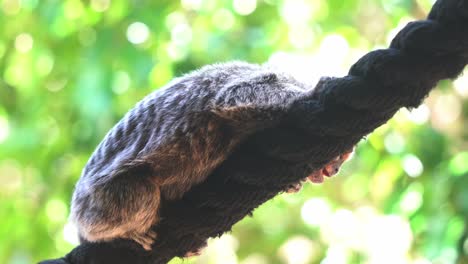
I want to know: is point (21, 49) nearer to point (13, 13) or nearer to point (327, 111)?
point (13, 13)

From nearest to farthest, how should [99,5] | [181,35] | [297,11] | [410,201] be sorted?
[410,201] < [99,5] < [181,35] < [297,11]

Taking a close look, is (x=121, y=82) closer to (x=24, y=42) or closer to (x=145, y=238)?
(x=24, y=42)

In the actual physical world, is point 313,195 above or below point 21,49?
below

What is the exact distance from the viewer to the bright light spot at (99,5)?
3.62 m

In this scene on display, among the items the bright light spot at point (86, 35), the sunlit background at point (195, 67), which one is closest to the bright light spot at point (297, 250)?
the sunlit background at point (195, 67)

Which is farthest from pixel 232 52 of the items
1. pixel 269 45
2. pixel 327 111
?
pixel 327 111

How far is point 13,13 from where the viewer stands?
12.2 feet

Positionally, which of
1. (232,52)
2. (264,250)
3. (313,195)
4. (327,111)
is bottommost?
(327,111)

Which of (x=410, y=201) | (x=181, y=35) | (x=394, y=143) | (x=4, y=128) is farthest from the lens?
(x=4, y=128)

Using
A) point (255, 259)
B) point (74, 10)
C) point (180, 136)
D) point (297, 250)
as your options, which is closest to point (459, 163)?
point (297, 250)

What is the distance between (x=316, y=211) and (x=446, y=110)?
2.98ft

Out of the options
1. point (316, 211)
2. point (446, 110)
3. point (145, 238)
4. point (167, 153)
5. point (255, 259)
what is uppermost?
point (446, 110)

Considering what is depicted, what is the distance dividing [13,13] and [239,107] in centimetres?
193

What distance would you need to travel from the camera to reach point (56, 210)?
399cm
